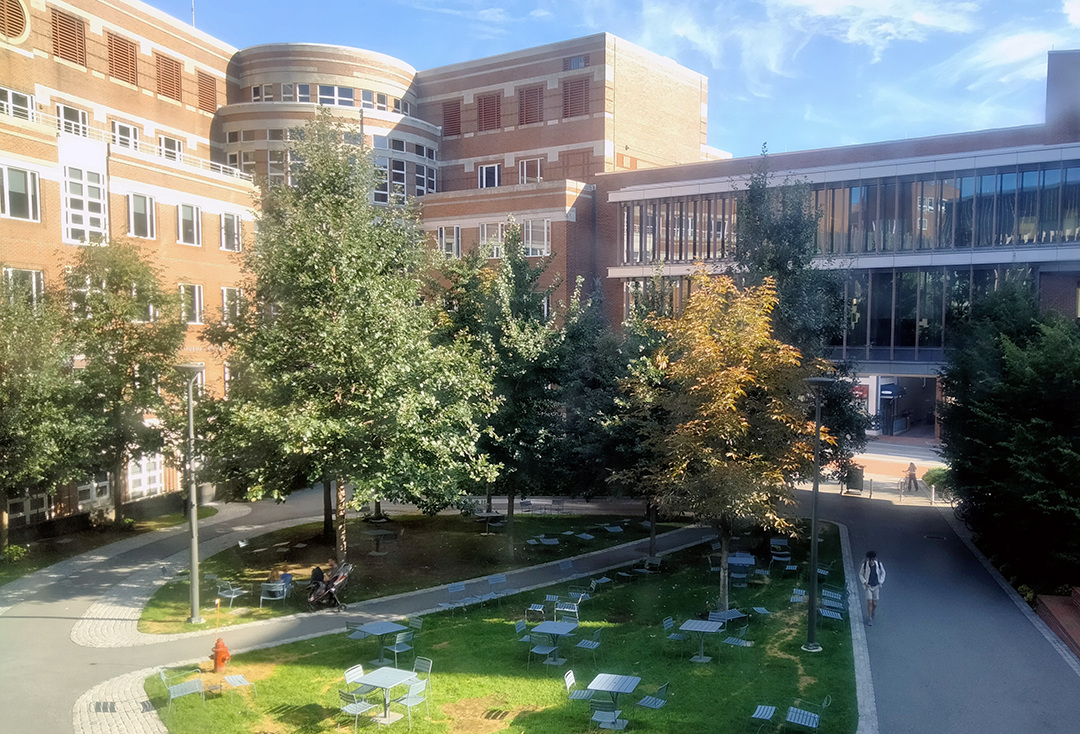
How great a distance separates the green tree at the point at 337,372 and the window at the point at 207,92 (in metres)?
30.8

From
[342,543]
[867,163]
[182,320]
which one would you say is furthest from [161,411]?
[867,163]

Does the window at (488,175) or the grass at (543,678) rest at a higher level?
the window at (488,175)

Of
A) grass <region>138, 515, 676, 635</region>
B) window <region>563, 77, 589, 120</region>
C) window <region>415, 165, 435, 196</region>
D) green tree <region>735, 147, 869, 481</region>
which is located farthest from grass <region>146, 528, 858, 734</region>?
window <region>415, 165, 435, 196</region>

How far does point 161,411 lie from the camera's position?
23609mm

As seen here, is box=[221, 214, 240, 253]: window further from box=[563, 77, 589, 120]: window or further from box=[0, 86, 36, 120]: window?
box=[563, 77, 589, 120]: window

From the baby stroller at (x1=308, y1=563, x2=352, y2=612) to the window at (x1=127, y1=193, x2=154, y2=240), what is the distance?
58.5 ft

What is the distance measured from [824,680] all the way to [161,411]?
778 inches

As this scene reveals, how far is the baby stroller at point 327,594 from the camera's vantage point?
17.4 meters

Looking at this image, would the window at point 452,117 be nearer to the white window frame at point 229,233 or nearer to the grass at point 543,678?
the white window frame at point 229,233

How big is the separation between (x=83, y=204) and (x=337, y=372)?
15877 mm

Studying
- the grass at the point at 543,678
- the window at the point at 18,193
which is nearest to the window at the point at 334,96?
the window at the point at 18,193

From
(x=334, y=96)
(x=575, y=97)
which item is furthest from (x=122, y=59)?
(x=575, y=97)

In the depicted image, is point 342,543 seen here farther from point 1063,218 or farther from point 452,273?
point 1063,218

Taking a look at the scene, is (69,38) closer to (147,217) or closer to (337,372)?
(147,217)
